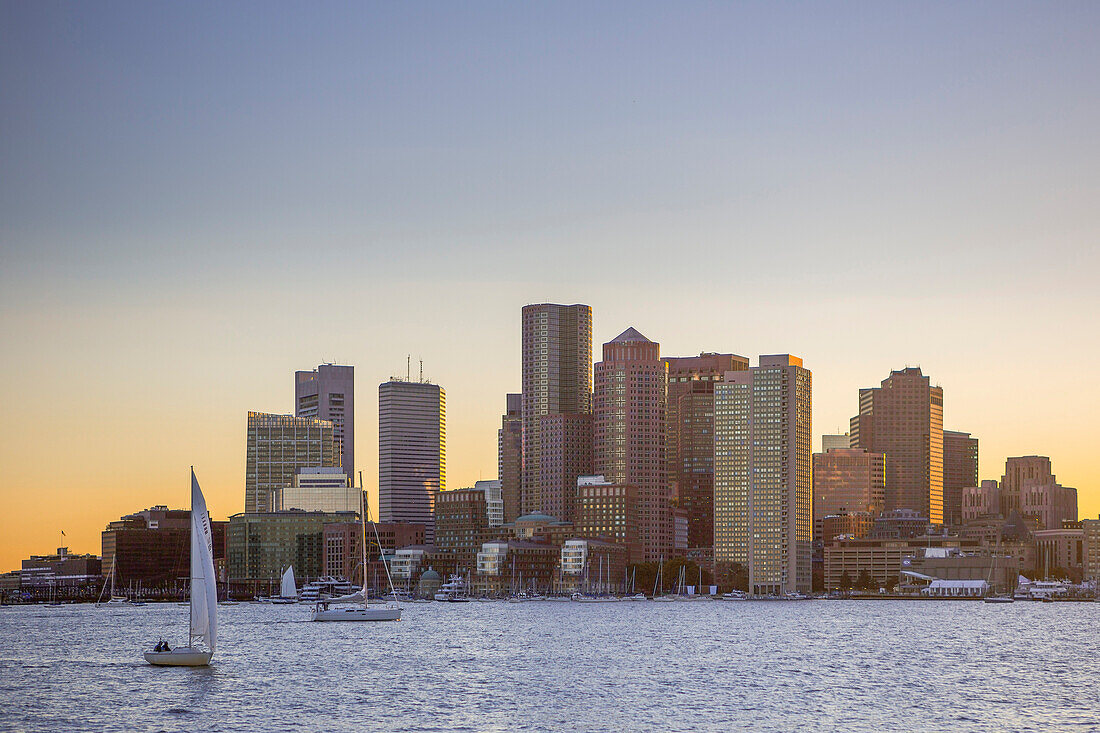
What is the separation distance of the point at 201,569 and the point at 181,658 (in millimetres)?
12861

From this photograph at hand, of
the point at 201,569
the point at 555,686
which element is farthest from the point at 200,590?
the point at 555,686

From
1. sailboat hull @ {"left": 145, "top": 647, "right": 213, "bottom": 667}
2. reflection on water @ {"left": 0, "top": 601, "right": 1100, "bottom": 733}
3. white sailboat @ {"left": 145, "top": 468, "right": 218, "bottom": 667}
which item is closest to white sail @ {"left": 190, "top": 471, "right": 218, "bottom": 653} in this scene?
white sailboat @ {"left": 145, "top": 468, "right": 218, "bottom": 667}

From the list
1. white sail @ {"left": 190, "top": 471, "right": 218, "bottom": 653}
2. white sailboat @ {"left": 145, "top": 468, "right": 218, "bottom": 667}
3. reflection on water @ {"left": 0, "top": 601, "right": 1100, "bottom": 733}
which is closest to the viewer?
reflection on water @ {"left": 0, "top": 601, "right": 1100, "bottom": 733}

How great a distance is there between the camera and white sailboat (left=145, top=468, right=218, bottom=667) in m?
109

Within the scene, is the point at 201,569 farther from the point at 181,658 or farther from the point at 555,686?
the point at 555,686

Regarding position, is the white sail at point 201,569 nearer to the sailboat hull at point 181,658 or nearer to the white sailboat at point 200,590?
the white sailboat at point 200,590

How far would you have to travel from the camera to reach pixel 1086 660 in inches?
5866

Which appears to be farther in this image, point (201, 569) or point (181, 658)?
point (181, 658)

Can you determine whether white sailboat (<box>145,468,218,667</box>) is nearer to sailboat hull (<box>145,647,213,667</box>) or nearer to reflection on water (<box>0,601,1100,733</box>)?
sailboat hull (<box>145,647,213,667</box>)

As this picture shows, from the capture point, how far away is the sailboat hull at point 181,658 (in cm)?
11825

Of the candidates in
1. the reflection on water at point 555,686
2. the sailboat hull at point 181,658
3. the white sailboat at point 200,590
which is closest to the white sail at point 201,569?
the white sailboat at point 200,590

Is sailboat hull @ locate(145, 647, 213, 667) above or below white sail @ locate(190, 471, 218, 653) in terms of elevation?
below

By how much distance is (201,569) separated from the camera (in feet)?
363

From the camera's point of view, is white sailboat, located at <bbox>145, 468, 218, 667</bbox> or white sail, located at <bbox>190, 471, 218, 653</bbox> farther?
white sailboat, located at <bbox>145, 468, 218, 667</bbox>
